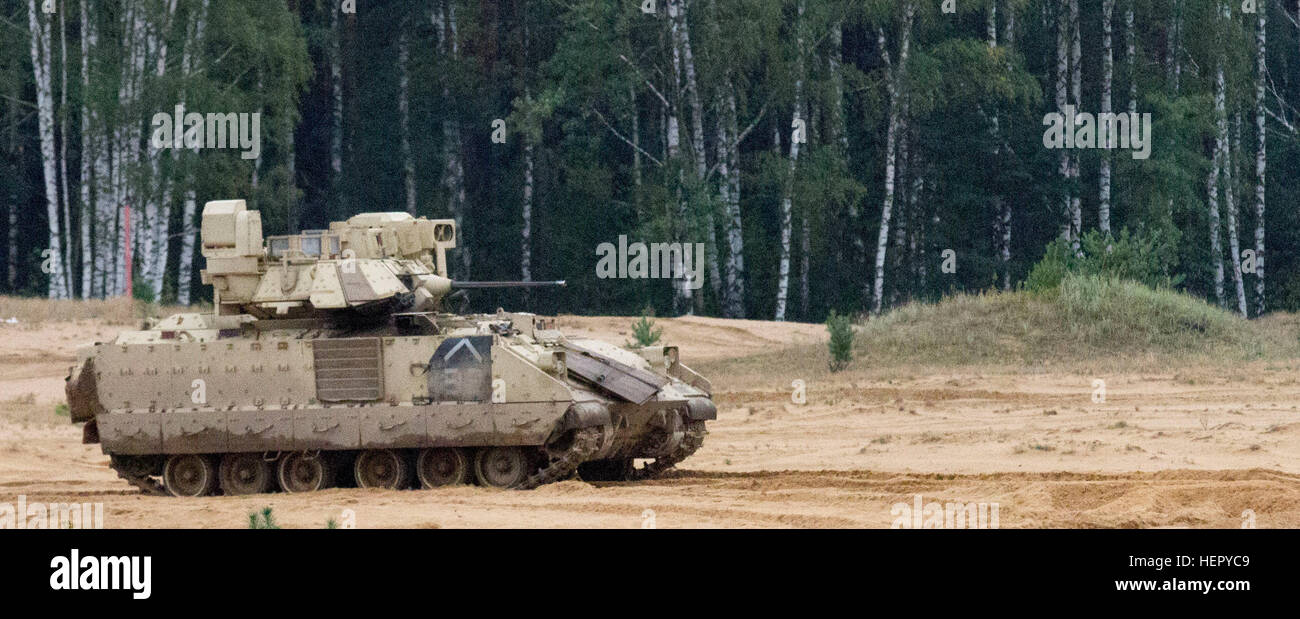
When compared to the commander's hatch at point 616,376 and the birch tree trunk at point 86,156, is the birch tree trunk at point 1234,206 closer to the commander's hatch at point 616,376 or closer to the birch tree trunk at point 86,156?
the birch tree trunk at point 86,156

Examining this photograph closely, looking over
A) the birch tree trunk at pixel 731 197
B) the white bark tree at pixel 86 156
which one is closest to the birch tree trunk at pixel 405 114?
the white bark tree at pixel 86 156

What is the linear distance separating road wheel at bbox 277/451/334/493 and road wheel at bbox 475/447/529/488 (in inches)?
61.3

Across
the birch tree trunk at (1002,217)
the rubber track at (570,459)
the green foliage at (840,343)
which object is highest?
the birch tree trunk at (1002,217)

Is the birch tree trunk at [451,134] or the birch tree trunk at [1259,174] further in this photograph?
the birch tree trunk at [451,134]

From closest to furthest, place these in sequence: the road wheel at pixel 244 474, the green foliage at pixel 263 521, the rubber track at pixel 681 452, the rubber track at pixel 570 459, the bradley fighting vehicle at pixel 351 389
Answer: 1. the green foliage at pixel 263 521
2. the rubber track at pixel 570 459
3. the bradley fighting vehicle at pixel 351 389
4. the road wheel at pixel 244 474
5. the rubber track at pixel 681 452

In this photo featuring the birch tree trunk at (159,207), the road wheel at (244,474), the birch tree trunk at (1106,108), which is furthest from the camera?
the birch tree trunk at (1106,108)

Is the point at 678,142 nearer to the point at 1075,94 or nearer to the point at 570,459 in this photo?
the point at 1075,94

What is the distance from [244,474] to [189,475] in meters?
0.63

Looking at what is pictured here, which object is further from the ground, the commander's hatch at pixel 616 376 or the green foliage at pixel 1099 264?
the green foliage at pixel 1099 264

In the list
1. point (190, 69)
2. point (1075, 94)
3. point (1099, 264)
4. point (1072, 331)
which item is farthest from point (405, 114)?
point (1072, 331)

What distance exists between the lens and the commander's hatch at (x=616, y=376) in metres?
16.6

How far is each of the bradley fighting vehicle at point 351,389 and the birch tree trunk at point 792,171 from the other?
19.9 meters

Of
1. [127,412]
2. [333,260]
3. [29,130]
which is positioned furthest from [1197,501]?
[29,130]

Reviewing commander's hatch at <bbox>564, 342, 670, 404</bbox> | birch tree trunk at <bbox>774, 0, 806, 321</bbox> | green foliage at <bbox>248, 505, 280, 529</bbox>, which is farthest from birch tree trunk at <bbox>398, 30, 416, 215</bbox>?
green foliage at <bbox>248, 505, 280, 529</bbox>
